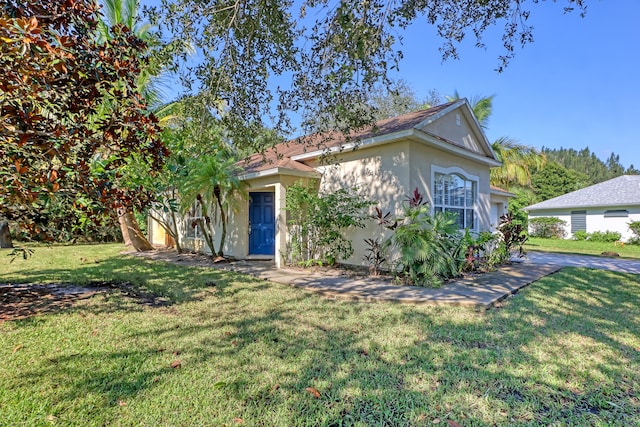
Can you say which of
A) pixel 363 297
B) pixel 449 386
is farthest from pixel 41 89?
pixel 363 297

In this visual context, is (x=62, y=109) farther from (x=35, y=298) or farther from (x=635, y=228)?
(x=635, y=228)

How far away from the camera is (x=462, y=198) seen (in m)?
11.0

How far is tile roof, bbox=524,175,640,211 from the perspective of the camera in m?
21.8

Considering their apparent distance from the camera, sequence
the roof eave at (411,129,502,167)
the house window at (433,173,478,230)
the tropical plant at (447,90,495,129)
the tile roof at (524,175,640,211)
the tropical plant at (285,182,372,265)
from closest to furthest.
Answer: the roof eave at (411,129,502,167) < the tropical plant at (285,182,372,265) < the house window at (433,173,478,230) < the tropical plant at (447,90,495,129) < the tile roof at (524,175,640,211)

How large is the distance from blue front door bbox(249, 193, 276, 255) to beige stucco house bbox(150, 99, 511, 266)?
0.04 m

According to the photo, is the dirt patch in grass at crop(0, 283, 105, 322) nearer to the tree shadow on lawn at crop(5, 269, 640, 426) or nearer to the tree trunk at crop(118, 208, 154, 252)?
the tree shadow on lawn at crop(5, 269, 640, 426)

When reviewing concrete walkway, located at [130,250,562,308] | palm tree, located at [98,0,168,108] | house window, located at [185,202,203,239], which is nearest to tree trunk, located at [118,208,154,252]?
house window, located at [185,202,203,239]

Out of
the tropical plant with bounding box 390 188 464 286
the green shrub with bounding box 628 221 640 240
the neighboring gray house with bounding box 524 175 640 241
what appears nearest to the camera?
the tropical plant with bounding box 390 188 464 286

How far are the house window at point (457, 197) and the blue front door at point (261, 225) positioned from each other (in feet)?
18.8

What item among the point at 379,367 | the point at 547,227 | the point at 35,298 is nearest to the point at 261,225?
the point at 35,298

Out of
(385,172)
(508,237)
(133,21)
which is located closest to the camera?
(385,172)

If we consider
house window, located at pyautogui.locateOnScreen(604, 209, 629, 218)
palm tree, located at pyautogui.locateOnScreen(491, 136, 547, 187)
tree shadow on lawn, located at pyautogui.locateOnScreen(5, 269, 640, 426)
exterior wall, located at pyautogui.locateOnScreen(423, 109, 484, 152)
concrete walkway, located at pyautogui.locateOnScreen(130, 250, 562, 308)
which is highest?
palm tree, located at pyautogui.locateOnScreen(491, 136, 547, 187)

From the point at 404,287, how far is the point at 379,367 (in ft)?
12.8

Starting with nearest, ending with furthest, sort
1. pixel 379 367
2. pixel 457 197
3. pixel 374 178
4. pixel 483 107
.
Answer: pixel 379 367 → pixel 374 178 → pixel 457 197 → pixel 483 107
